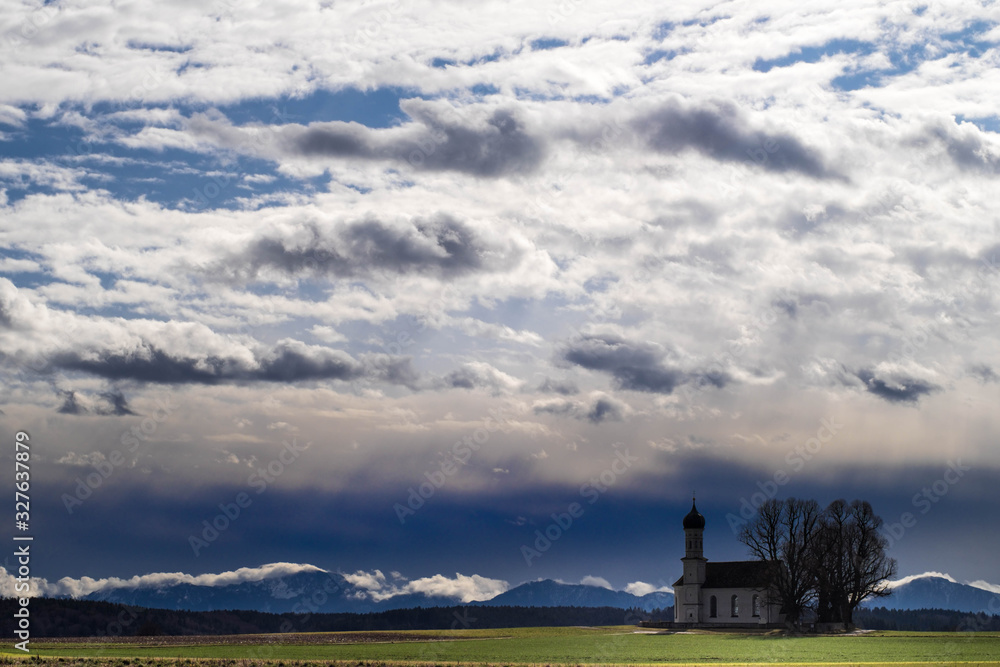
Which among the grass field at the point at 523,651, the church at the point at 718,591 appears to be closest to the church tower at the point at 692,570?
the church at the point at 718,591

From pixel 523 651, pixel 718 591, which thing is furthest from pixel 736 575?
pixel 523 651

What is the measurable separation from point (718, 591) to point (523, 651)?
66.3 m

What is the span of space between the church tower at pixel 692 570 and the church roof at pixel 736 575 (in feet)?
3.10

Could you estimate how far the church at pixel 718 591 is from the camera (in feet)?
385

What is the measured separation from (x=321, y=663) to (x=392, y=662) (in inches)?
150

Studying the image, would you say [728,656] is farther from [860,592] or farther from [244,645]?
[860,592]

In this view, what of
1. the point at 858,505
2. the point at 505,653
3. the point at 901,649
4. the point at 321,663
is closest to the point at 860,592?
the point at 858,505

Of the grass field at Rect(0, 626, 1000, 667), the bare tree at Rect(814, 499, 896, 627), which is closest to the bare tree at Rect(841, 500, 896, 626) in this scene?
the bare tree at Rect(814, 499, 896, 627)

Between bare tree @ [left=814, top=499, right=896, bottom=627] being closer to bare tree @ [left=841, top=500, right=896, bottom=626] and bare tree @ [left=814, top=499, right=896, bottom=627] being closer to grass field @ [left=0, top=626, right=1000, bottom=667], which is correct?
bare tree @ [left=841, top=500, right=896, bottom=626]

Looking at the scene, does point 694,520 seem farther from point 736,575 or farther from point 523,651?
point 523,651

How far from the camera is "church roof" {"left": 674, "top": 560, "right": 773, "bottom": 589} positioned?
391ft

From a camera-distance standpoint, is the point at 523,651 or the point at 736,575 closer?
the point at 523,651

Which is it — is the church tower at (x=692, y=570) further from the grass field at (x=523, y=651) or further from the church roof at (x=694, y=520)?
the grass field at (x=523, y=651)

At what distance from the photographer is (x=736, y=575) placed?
123 m
